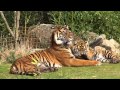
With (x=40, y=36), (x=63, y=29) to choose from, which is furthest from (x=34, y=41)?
(x=63, y=29)

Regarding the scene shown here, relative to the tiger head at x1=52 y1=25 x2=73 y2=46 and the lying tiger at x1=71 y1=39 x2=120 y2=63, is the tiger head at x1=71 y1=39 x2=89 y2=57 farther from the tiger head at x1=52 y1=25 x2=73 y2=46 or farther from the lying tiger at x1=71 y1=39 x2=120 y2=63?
the tiger head at x1=52 y1=25 x2=73 y2=46

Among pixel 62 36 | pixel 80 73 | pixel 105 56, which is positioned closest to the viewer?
pixel 80 73

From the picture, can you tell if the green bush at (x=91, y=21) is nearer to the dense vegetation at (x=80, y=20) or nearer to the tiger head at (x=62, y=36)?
the dense vegetation at (x=80, y=20)

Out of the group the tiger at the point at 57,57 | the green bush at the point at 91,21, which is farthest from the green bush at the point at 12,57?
the green bush at the point at 91,21

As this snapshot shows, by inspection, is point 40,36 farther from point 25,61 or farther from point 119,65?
point 119,65

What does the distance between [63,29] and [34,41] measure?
88 centimetres

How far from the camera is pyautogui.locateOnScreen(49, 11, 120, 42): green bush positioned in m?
10.5

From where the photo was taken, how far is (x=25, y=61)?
32.5 feet

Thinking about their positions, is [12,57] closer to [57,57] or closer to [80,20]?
[57,57]

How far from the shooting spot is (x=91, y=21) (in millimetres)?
10742

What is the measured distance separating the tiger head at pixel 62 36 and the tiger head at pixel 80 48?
0.14 m

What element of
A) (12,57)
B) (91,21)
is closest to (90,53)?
(91,21)

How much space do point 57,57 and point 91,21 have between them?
123cm

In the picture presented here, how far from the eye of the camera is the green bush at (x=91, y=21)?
1051 cm
